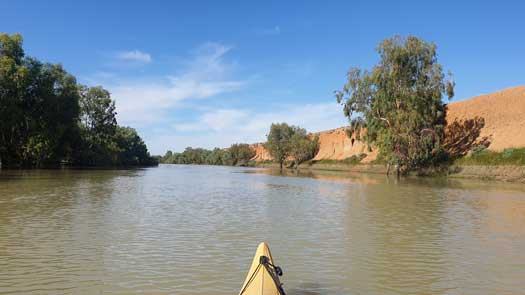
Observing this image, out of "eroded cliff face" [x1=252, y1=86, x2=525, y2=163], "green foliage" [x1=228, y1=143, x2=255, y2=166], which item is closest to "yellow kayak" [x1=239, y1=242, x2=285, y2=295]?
"eroded cliff face" [x1=252, y1=86, x2=525, y2=163]

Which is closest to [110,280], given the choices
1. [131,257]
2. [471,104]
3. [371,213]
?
[131,257]

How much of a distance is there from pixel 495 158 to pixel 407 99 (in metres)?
15.7

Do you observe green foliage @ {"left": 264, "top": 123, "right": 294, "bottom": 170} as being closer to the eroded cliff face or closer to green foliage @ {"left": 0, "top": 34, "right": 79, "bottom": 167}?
the eroded cliff face

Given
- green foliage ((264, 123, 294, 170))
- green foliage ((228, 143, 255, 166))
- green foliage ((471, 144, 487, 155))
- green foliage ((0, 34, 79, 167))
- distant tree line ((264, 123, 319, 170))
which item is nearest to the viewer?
green foliage ((0, 34, 79, 167))

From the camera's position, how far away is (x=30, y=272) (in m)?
9.48

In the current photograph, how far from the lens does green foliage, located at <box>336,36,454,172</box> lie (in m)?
57.9

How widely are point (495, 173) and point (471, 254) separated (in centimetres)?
4882

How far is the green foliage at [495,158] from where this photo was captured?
54438 millimetres

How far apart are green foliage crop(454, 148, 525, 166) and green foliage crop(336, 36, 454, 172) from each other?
548 cm

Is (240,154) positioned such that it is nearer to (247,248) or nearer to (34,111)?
(34,111)

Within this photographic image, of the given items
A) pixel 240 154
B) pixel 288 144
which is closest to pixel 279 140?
pixel 288 144

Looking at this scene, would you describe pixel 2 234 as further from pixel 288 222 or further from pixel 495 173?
pixel 495 173

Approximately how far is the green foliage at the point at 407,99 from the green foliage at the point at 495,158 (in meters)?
5.48

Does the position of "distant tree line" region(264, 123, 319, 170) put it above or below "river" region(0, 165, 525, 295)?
above
